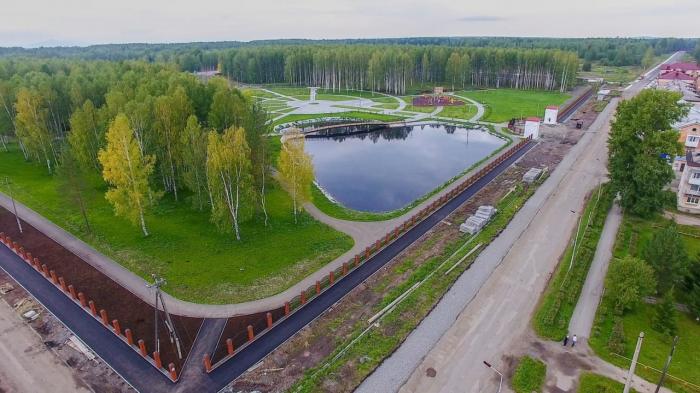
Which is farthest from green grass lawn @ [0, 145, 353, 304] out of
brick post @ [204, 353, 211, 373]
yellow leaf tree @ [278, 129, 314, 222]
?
brick post @ [204, 353, 211, 373]

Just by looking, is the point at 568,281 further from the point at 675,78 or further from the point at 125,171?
the point at 675,78

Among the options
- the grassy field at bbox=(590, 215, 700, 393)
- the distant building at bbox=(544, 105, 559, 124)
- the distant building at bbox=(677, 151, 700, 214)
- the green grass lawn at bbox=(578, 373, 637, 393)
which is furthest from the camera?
the distant building at bbox=(544, 105, 559, 124)

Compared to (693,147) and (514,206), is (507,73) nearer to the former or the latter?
(693,147)

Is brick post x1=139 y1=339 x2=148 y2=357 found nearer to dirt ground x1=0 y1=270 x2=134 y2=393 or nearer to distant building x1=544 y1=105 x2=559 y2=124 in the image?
dirt ground x1=0 y1=270 x2=134 y2=393

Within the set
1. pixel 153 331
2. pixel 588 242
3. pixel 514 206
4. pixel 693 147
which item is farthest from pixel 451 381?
pixel 693 147

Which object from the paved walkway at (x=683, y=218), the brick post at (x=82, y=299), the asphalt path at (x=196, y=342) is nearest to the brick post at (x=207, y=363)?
the asphalt path at (x=196, y=342)

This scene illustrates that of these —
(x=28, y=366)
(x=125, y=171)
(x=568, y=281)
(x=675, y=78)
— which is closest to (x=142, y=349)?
(x=28, y=366)
